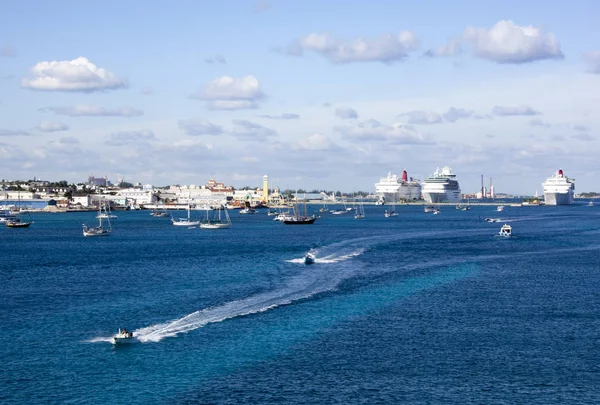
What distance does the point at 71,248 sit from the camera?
98.6 m

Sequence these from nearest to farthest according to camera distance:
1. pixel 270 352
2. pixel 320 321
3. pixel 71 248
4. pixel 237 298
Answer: pixel 270 352 < pixel 320 321 < pixel 237 298 < pixel 71 248

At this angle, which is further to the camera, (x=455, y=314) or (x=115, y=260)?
(x=115, y=260)

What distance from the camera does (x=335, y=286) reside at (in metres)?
60.7

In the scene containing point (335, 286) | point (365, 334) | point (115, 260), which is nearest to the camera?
point (365, 334)

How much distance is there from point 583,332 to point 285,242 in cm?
6728

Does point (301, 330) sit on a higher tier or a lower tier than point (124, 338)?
lower

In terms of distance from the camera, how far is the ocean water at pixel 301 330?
32.5m

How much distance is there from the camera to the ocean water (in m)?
32.5

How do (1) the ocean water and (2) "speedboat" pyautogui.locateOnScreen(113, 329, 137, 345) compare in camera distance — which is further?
(2) "speedboat" pyautogui.locateOnScreen(113, 329, 137, 345)

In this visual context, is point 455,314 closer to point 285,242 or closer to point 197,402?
point 197,402

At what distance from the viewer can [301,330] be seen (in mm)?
43312

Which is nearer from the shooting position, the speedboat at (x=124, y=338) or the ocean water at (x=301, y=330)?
the ocean water at (x=301, y=330)

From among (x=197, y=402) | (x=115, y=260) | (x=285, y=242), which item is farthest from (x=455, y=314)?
(x=285, y=242)

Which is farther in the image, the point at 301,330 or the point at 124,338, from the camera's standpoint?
the point at 301,330
